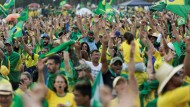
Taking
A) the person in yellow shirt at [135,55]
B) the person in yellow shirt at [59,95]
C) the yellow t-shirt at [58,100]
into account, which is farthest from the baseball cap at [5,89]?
the person in yellow shirt at [135,55]

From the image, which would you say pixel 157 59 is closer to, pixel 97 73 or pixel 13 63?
pixel 97 73

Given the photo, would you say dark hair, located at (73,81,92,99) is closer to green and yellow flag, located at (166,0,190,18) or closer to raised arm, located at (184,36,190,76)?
raised arm, located at (184,36,190,76)

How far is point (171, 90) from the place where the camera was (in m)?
5.78

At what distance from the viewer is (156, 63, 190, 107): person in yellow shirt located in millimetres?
5547

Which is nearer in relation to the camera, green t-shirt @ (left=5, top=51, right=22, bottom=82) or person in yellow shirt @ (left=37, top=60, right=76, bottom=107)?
person in yellow shirt @ (left=37, top=60, right=76, bottom=107)

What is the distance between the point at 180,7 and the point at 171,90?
8.32m

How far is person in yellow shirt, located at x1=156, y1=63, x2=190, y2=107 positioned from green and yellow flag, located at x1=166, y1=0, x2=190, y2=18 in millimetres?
7938

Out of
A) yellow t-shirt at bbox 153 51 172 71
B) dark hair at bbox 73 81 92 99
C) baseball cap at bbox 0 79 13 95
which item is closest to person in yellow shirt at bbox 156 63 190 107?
dark hair at bbox 73 81 92 99

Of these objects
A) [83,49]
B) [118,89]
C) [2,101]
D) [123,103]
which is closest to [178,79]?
[118,89]

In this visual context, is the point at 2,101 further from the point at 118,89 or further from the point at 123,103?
the point at 123,103

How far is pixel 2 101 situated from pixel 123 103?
2567 mm

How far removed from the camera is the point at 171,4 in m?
14.2

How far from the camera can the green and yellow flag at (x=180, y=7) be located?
45.3ft

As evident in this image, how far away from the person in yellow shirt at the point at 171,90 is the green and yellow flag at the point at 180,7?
7938mm
